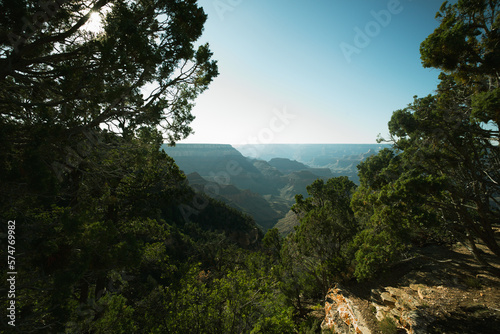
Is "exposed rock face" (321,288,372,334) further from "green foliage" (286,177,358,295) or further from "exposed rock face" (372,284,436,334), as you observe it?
"green foliage" (286,177,358,295)

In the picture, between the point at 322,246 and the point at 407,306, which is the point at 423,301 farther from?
the point at 322,246

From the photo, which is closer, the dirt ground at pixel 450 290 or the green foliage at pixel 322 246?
the dirt ground at pixel 450 290

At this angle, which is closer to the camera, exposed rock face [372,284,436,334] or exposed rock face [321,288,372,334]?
exposed rock face [372,284,436,334]

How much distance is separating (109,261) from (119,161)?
4.26 meters

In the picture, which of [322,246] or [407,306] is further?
[322,246]

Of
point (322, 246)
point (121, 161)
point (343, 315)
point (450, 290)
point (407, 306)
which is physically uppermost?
point (121, 161)

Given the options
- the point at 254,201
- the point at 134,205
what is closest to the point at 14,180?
the point at 134,205

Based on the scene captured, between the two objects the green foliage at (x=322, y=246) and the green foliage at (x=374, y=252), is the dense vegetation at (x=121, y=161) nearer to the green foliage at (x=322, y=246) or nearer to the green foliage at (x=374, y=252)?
the green foliage at (x=374, y=252)

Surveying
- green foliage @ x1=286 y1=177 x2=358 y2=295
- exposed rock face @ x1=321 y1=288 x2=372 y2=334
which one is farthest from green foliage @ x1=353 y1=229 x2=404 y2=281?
green foliage @ x1=286 y1=177 x2=358 y2=295

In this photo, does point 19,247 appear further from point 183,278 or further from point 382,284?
point 382,284

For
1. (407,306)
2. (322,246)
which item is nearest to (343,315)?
(407,306)

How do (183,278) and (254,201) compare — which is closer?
(183,278)

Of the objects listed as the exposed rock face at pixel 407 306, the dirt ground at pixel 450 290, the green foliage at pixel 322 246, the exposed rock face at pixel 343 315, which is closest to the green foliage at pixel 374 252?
the exposed rock face at pixel 407 306

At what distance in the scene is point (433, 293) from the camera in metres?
8.38
